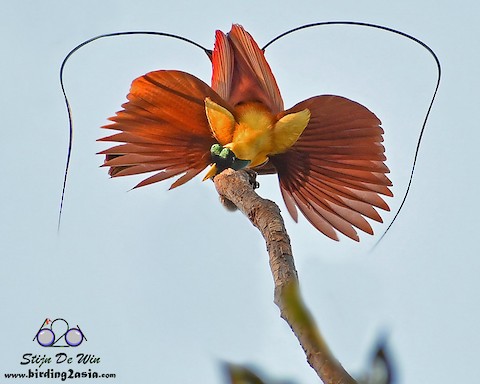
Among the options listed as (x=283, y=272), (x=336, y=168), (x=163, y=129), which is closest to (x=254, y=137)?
(x=163, y=129)

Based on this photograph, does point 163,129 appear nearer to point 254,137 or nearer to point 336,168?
point 254,137

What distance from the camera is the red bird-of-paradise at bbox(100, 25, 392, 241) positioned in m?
2.25

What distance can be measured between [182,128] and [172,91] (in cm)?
16

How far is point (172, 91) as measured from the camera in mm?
2213

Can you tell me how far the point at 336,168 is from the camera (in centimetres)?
255

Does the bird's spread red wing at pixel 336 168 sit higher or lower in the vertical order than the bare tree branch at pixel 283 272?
higher

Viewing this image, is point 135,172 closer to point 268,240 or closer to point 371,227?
point 371,227

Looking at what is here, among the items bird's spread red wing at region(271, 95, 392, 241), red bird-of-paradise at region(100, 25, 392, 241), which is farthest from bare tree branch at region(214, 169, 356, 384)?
bird's spread red wing at region(271, 95, 392, 241)

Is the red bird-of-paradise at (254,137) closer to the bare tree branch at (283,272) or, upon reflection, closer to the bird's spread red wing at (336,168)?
the bird's spread red wing at (336,168)

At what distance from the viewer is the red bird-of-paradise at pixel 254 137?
225 centimetres

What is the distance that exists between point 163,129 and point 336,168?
64cm

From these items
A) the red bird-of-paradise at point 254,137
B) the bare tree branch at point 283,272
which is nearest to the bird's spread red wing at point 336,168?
the red bird-of-paradise at point 254,137

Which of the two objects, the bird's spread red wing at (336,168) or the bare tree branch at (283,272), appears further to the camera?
the bird's spread red wing at (336,168)

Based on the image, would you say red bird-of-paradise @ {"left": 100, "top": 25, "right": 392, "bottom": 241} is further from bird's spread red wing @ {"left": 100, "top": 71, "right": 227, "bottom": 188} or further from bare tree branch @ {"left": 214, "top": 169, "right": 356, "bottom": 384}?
bare tree branch @ {"left": 214, "top": 169, "right": 356, "bottom": 384}
